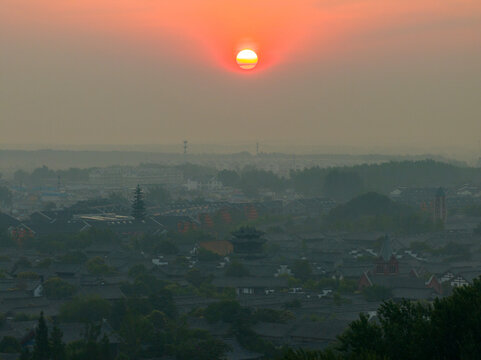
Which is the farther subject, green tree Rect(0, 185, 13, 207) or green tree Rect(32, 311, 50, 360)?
green tree Rect(0, 185, 13, 207)

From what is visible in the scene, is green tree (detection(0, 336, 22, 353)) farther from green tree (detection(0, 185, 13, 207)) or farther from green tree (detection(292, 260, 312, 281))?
green tree (detection(0, 185, 13, 207))

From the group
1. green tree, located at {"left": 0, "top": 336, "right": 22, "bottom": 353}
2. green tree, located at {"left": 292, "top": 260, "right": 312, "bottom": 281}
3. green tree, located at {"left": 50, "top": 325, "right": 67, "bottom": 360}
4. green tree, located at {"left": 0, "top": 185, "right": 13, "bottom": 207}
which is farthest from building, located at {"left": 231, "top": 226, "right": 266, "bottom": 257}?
green tree, located at {"left": 0, "top": 185, "right": 13, "bottom": 207}

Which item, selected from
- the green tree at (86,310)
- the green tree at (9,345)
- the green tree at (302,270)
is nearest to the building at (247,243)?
the green tree at (302,270)

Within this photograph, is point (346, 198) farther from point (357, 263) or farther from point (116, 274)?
point (116, 274)

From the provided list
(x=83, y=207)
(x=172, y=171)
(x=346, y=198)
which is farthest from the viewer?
(x=172, y=171)

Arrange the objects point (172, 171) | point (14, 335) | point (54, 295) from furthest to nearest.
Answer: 1. point (172, 171)
2. point (54, 295)
3. point (14, 335)

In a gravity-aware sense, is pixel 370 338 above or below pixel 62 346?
above

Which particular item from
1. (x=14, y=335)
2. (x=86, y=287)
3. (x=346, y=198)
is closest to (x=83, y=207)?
(x=346, y=198)

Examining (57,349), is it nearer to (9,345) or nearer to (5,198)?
(9,345)

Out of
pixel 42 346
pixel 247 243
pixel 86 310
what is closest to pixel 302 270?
pixel 247 243

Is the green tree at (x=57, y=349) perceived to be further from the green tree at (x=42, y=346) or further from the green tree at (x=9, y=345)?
the green tree at (x=9, y=345)

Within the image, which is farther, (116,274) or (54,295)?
(116,274)
